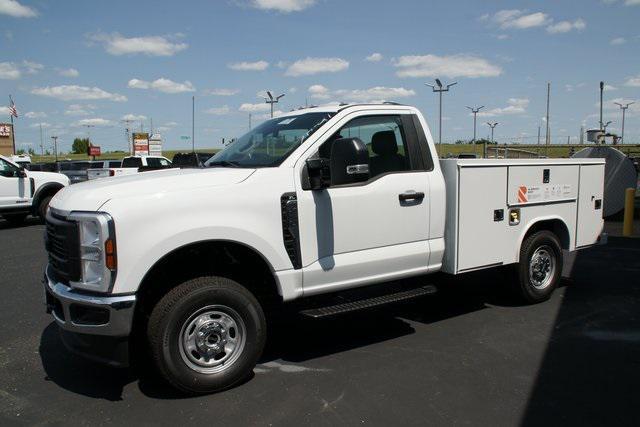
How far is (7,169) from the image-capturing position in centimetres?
1382

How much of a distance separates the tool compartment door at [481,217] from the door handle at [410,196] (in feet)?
1.61

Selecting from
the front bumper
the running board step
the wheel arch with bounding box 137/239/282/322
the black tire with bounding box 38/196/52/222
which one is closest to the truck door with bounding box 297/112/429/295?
the running board step

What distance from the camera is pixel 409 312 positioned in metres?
6.00

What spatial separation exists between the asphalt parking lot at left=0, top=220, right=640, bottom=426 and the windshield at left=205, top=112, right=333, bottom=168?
1.73 meters

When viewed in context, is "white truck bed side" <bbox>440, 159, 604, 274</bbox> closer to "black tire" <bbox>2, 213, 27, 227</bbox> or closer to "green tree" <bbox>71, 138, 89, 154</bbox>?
"black tire" <bbox>2, 213, 27, 227</bbox>

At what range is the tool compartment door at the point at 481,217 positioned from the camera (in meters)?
5.11

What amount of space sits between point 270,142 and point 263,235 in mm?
1060

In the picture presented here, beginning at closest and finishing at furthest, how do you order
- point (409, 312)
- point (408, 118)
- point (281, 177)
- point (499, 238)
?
1. point (281, 177)
2. point (408, 118)
3. point (499, 238)
4. point (409, 312)

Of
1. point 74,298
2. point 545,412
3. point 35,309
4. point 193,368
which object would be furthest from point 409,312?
point 35,309

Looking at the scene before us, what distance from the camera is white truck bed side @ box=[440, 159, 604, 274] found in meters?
5.09

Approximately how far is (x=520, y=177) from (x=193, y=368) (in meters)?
3.80

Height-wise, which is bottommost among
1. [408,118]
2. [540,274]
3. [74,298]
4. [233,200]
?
[540,274]

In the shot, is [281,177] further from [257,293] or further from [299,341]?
[299,341]

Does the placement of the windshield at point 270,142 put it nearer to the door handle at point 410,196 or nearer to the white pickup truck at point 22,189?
the door handle at point 410,196
